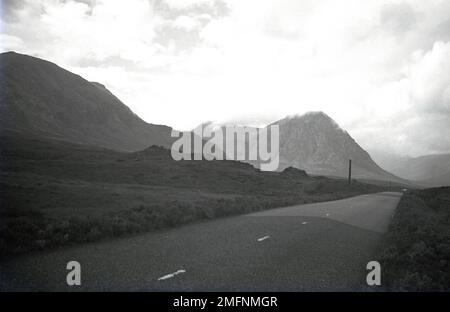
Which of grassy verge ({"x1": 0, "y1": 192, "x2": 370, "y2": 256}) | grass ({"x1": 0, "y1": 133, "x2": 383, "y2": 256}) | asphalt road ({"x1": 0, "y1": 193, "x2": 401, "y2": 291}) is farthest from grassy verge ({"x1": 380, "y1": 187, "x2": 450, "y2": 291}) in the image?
grass ({"x1": 0, "y1": 133, "x2": 383, "y2": 256})

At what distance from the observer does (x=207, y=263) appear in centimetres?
1114

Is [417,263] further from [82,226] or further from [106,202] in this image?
[106,202]

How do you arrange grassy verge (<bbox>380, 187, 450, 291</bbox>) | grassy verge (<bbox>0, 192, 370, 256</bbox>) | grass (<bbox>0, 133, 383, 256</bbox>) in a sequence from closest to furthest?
1. grassy verge (<bbox>380, 187, 450, 291</bbox>)
2. grassy verge (<bbox>0, 192, 370, 256</bbox>)
3. grass (<bbox>0, 133, 383, 256</bbox>)

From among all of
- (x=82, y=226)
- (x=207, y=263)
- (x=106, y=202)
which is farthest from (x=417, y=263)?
(x=106, y=202)

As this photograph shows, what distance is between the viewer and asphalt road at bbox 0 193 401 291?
29.8 ft

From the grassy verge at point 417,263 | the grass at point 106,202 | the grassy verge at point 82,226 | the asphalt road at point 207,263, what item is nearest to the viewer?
the asphalt road at point 207,263

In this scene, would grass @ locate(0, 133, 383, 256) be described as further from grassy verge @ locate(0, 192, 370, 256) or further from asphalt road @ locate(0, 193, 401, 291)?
asphalt road @ locate(0, 193, 401, 291)

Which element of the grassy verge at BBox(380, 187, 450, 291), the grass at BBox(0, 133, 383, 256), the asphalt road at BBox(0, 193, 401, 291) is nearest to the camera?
the asphalt road at BBox(0, 193, 401, 291)

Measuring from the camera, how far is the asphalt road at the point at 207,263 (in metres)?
9.09

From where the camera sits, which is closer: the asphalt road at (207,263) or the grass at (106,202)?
the asphalt road at (207,263)

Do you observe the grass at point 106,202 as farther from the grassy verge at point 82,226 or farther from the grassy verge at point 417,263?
the grassy verge at point 417,263

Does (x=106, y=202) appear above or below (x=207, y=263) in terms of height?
below

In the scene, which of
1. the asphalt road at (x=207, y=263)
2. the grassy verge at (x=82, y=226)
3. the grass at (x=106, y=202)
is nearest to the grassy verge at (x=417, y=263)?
the asphalt road at (x=207, y=263)
